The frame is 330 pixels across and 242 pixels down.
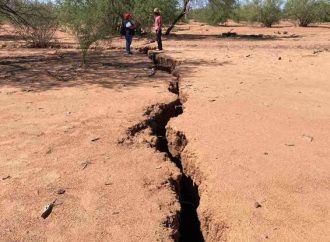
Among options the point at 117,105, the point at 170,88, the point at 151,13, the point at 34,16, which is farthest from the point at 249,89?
the point at 151,13

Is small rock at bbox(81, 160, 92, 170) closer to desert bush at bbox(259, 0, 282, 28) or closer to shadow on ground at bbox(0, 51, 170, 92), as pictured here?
shadow on ground at bbox(0, 51, 170, 92)

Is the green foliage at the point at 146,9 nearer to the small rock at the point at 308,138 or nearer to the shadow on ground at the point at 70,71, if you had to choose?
the shadow on ground at the point at 70,71

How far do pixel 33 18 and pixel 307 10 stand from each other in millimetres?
21117

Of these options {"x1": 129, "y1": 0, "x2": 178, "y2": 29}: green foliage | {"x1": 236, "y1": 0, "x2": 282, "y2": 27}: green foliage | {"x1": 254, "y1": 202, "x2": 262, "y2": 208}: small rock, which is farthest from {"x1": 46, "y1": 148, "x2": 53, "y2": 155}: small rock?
{"x1": 236, "y1": 0, "x2": 282, "y2": 27}: green foliage

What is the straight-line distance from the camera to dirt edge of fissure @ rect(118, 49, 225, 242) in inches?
127

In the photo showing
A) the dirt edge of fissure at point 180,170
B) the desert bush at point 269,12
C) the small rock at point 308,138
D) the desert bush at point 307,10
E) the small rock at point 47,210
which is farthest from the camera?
the desert bush at point 269,12

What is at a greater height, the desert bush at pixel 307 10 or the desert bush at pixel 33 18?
the desert bush at pixel 33 18

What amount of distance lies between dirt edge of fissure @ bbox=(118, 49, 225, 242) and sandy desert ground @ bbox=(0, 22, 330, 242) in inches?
0.5

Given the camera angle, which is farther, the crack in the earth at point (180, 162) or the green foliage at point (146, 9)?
the green foliage at point (146, 9)

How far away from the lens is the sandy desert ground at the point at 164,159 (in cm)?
305

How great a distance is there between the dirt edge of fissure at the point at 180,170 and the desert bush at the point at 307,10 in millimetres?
23904

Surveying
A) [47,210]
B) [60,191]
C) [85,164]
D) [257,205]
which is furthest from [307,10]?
[47,210]

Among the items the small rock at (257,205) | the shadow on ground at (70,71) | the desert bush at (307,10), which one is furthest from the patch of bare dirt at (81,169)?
→ the desert bush at (307,10)

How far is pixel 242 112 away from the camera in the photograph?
5.69 m
